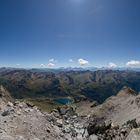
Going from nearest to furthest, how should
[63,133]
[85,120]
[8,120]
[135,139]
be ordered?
[135,139], [8,120], [63,133], [85,120]

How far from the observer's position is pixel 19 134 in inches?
1141

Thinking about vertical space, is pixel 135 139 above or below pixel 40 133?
above

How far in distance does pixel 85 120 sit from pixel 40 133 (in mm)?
23560

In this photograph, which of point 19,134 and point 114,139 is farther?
point 114,139

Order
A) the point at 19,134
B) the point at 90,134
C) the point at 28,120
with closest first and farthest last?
the point at 19,134 → the point at 28,120 → the point at 90,134

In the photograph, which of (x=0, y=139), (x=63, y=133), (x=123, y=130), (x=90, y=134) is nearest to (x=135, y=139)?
(x=123, y=130)

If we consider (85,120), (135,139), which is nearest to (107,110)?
(85,120)

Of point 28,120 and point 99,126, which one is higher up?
point 28,120

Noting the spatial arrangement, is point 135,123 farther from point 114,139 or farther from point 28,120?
point 28,120

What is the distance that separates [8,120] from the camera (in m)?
31.7

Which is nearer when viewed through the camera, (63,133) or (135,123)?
(135,123)

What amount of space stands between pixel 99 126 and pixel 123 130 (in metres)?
11.2

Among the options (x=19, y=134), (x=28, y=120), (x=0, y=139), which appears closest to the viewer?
(x=0, y=139)

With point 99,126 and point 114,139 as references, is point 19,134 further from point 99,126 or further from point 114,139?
point 99,126
